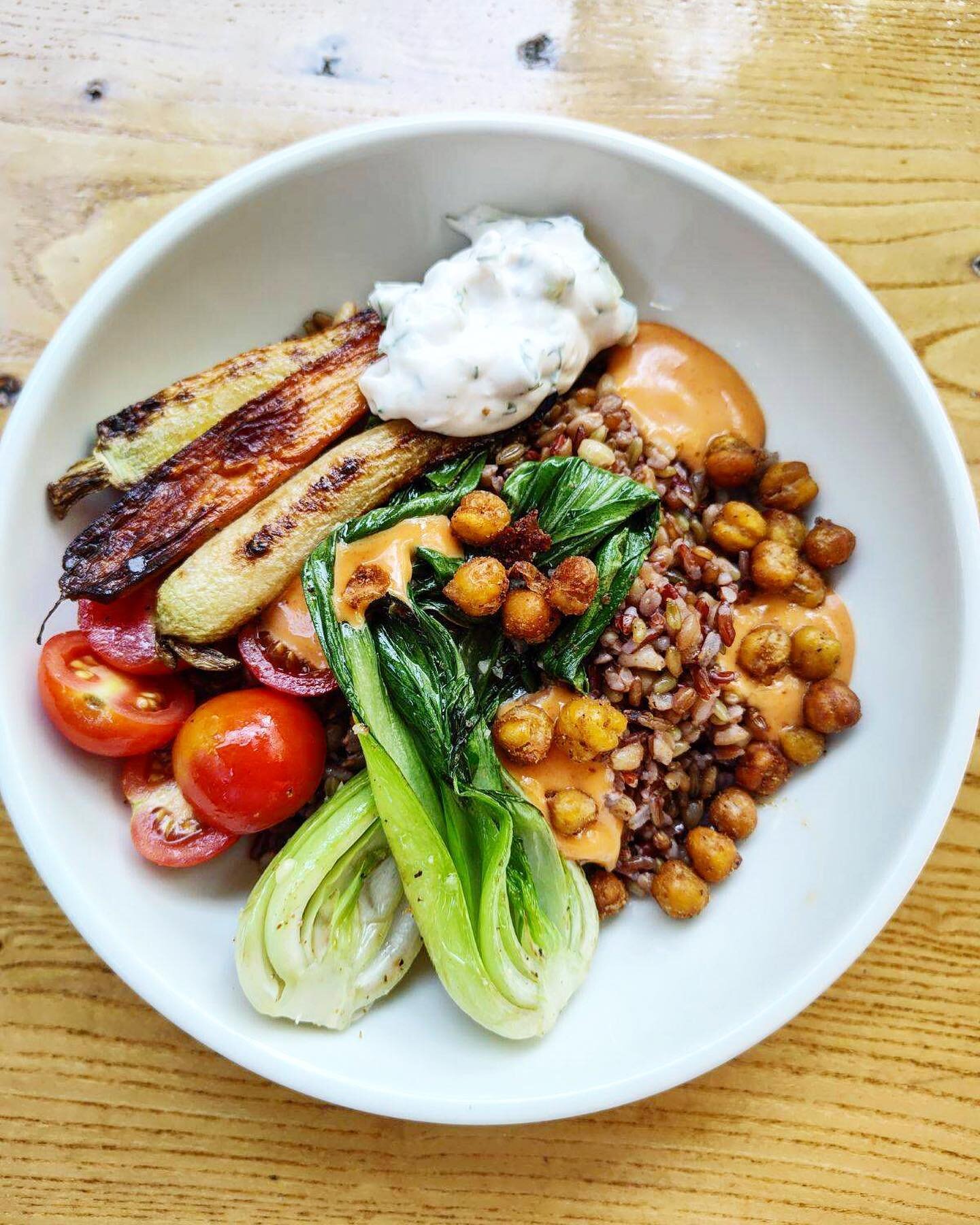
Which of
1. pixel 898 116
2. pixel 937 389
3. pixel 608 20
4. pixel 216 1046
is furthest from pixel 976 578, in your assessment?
pixel 216 1046

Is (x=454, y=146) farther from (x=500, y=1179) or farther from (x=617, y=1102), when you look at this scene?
(x=500, y=1179)

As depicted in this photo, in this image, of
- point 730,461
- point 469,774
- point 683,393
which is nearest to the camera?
point 469,774

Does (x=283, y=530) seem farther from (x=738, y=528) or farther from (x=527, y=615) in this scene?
(x=738, y=528)

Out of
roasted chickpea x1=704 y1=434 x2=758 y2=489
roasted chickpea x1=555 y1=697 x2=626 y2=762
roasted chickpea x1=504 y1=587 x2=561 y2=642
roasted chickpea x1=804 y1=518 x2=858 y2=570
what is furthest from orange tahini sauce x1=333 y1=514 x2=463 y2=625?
roasted chickpea x1=804 y1=518 x2=858 y2=570

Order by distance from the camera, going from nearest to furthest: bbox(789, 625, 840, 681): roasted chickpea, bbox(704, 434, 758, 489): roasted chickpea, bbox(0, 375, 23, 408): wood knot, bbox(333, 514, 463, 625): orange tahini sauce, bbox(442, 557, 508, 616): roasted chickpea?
bbox(442, 557, 508, 616): roasted chickpea → bbox(333, 514, 463, 625): orange tahini sauce → bbox(789, 625, 840, 681): roasted chickpea → bbox(704, 434, 758, 489): roasted chickpea → bbox(0, 375, 23, 408): wood knot

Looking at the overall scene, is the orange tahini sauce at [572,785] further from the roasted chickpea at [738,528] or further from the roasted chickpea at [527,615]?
the roasted chickpea at [738,528]

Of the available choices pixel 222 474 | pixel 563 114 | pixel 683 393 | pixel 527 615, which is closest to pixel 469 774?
pixel 527 615

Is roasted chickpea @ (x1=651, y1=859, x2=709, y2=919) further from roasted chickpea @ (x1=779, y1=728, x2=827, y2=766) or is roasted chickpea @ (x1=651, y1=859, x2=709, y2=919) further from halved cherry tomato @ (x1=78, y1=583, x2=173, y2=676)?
halved cherry tomato @ (x1=78, y1=583, x2=173, y2=676)
